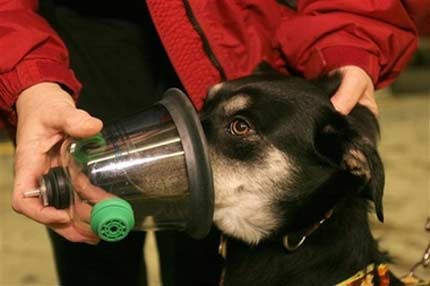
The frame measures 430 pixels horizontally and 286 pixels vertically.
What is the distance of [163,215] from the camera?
1336mm

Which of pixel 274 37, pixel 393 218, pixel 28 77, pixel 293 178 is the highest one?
pixel 28 77

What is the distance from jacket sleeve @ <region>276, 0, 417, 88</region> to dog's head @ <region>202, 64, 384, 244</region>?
5.3 inches

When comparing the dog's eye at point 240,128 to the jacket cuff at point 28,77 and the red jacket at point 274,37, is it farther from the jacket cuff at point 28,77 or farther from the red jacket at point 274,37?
the jacket cuff at point 28,77

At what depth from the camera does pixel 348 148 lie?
4.85 ft

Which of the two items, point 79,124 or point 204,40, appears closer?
point 79,124

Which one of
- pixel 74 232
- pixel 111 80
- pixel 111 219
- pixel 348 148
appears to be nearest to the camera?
pixel 111 219

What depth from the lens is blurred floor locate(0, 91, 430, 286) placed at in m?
2.76

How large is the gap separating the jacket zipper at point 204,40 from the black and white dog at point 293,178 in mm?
100

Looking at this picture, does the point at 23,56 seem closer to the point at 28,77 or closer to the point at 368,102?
the point at 28,77

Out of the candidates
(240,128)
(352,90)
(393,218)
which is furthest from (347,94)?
(393,218)

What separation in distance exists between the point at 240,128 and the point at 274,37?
1.03 feet

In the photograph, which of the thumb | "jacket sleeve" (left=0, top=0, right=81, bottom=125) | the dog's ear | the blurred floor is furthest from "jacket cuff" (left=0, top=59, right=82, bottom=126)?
the blurred floor

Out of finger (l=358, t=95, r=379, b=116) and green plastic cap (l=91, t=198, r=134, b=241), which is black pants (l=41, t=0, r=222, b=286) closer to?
finger (l=358, t=95, r=379, b=116)

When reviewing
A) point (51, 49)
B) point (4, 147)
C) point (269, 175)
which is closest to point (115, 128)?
point (51, 49)
